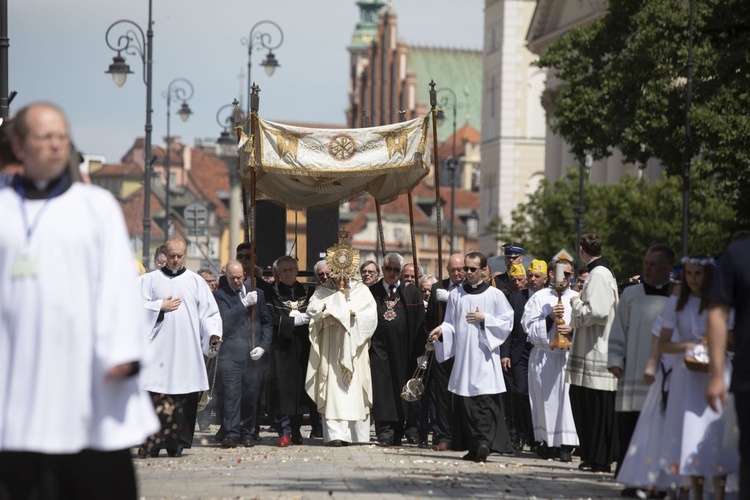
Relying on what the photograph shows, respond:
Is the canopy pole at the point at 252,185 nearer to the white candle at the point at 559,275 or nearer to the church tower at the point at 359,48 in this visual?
the white candle at the point at 559,275

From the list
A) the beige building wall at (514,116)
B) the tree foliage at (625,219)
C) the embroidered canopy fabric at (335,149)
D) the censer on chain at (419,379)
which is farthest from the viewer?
the beige building wall at (514,116)

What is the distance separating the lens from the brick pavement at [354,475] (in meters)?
11.8

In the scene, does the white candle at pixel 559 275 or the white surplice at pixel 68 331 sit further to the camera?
the white candle at pixel 559 275

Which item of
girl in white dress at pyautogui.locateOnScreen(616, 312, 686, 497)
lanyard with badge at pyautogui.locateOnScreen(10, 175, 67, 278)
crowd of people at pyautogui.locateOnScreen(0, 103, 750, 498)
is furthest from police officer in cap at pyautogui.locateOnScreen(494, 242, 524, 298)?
lanyard with badge at pyautogui.locateOnScreen(10, 175, 67, 278)

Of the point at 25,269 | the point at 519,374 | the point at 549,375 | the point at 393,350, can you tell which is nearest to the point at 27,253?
the point at 25,269

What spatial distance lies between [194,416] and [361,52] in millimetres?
166887

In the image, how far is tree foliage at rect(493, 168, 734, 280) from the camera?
4559 centimetres

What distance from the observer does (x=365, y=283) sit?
18922mm

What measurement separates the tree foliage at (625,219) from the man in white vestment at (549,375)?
26.1 meters

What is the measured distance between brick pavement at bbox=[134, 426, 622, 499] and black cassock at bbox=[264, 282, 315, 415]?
2.08ft

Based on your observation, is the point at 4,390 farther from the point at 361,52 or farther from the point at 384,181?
the point at 361,52

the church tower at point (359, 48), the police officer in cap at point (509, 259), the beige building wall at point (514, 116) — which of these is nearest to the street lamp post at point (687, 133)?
the police officer in cap at point (509, 259)

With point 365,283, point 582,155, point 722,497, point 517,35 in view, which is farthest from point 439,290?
point 517,35

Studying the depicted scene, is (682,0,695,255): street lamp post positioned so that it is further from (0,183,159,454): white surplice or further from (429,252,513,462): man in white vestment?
(0,183,159,454): white surplice
